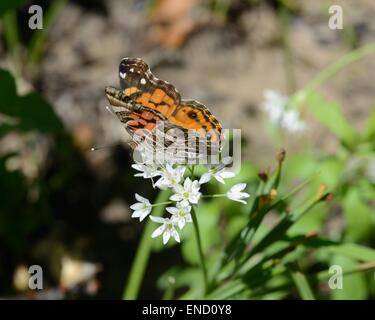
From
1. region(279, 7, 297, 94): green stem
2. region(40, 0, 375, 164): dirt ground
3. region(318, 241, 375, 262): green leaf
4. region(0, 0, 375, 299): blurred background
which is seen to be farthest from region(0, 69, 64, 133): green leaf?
region(279, 7, 297, 94): green stem

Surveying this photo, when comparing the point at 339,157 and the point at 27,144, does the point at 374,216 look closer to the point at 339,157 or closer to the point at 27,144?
the point at 339,157

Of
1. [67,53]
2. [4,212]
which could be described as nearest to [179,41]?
[67,53]

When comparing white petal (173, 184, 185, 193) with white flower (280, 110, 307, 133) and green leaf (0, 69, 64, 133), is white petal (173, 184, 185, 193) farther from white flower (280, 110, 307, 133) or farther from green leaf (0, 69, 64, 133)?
white flower (280, 110, 307, 133)

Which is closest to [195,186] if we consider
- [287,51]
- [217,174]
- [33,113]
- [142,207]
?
[217,174]

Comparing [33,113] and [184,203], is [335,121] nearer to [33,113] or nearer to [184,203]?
[184,203]

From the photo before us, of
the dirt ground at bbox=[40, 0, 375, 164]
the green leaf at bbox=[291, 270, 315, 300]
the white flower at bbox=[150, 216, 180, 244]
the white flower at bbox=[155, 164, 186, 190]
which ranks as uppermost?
the dirt ground at bbox=[40, 0, 375, 164]
